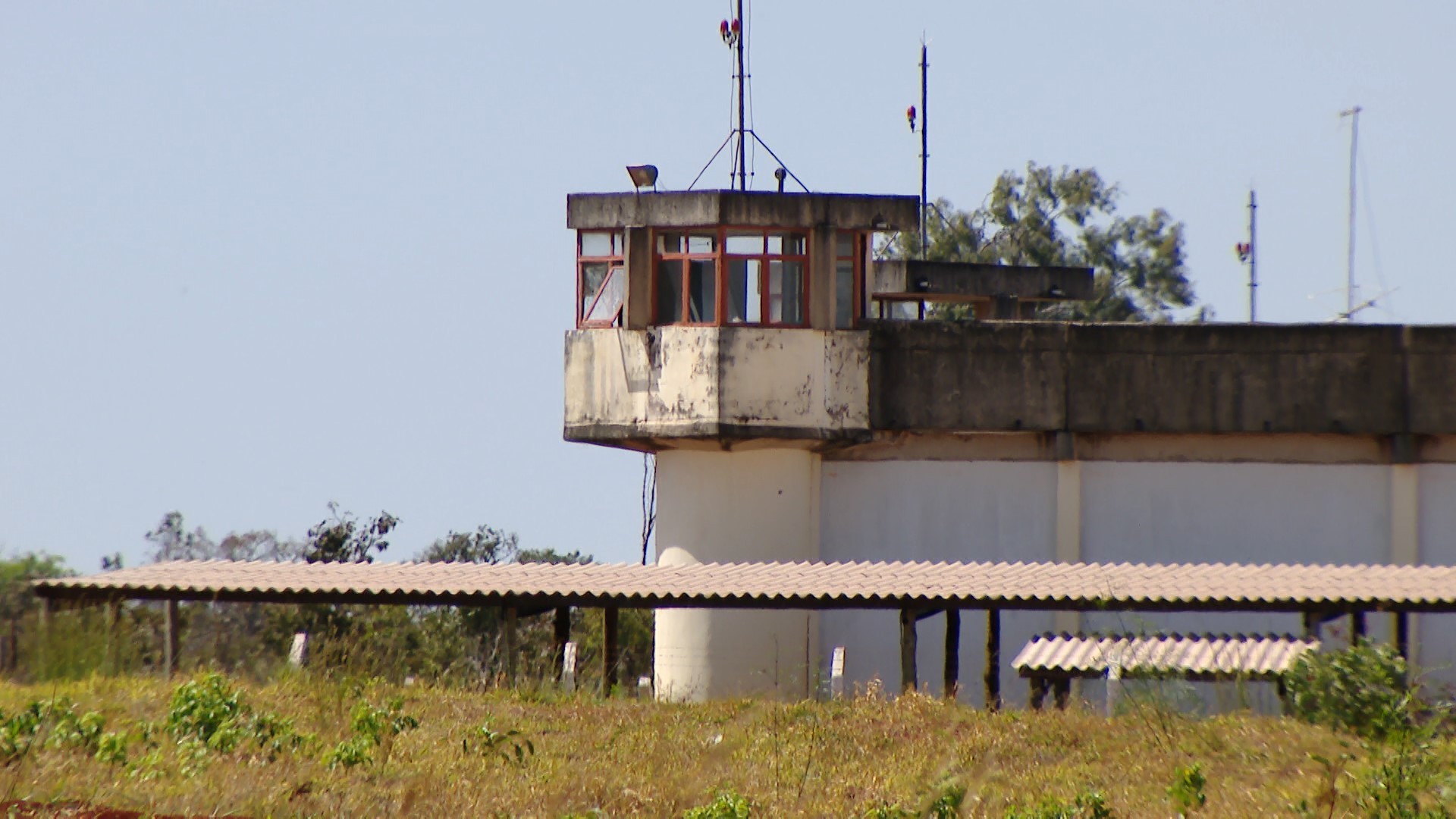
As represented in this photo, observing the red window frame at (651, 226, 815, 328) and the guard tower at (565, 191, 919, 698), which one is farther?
the red window frame at (651, 226, 815, 328)

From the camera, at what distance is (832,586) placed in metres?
23.8

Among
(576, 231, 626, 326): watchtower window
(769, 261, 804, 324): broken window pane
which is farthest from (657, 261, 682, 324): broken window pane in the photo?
(769, 261, 804, 324): broken window pane

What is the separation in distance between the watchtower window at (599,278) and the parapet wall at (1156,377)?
4.15 m

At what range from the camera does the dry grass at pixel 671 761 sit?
13297mm

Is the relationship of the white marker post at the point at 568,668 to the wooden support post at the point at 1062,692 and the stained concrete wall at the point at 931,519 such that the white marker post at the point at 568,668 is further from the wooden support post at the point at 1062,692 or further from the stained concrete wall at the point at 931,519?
the stained concrete wall at the point at 931,519

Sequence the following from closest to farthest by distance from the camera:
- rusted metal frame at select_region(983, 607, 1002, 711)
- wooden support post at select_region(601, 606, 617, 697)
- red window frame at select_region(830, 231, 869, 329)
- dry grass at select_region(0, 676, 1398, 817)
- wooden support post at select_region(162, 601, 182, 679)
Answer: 1. dry grass at select_region(0, 676, 1398, 817)
2. rusted metal frame at select_region(983, 607, 1002, 711)
3. wooden support post at select_region(162, 601, 182, 679)
4. wooden support post at select_region(601, 606, 617, 697)
5. red window frame at select_region(830, 231, 869, 329)

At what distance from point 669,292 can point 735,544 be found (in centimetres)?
407

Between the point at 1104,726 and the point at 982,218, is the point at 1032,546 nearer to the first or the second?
the point at 1104,726

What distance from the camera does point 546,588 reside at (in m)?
23.9

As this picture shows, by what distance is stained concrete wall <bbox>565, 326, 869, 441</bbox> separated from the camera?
98.7 feet

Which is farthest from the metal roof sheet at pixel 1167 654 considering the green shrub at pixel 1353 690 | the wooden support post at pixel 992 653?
the green shrub at pixel 1353 690

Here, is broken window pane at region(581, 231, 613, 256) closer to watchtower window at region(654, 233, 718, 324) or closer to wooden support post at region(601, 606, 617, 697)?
watchtower window at region(654, 233, 718, 324)

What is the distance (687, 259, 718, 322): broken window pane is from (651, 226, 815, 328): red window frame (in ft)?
0.12

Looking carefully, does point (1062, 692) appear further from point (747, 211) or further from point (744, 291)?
point (747, 211)
